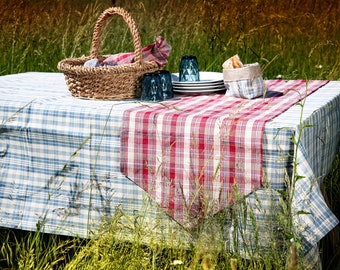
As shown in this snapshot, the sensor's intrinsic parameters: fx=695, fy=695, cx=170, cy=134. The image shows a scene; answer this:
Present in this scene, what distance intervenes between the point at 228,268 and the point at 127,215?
496mm

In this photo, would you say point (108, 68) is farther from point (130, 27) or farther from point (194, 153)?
point (194, 153)

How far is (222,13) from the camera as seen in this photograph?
5.41 metres

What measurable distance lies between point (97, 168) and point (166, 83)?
0.50m

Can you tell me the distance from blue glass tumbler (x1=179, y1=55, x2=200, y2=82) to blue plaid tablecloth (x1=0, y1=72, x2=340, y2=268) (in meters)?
0.44

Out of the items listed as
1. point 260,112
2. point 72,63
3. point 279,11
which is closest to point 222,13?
point 279,11

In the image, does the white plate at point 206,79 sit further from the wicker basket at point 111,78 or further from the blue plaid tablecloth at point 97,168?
the blue plaid tablecloth at point 97,168

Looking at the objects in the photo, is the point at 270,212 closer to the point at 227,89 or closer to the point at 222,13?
the point at 227,89

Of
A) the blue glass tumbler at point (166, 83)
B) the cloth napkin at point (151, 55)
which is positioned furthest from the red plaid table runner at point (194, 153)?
the cloth napkin at point (151, 55)

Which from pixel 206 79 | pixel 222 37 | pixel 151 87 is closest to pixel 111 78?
pixel 151 87

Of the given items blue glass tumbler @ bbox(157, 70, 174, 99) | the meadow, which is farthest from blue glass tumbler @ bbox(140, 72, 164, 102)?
the meadow

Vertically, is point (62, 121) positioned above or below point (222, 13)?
below

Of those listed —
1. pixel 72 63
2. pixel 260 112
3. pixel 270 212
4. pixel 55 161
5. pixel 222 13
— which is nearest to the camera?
pixel 270 212

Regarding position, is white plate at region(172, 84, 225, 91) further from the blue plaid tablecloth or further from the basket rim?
the blue plaid tablecloth

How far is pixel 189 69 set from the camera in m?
3.33
